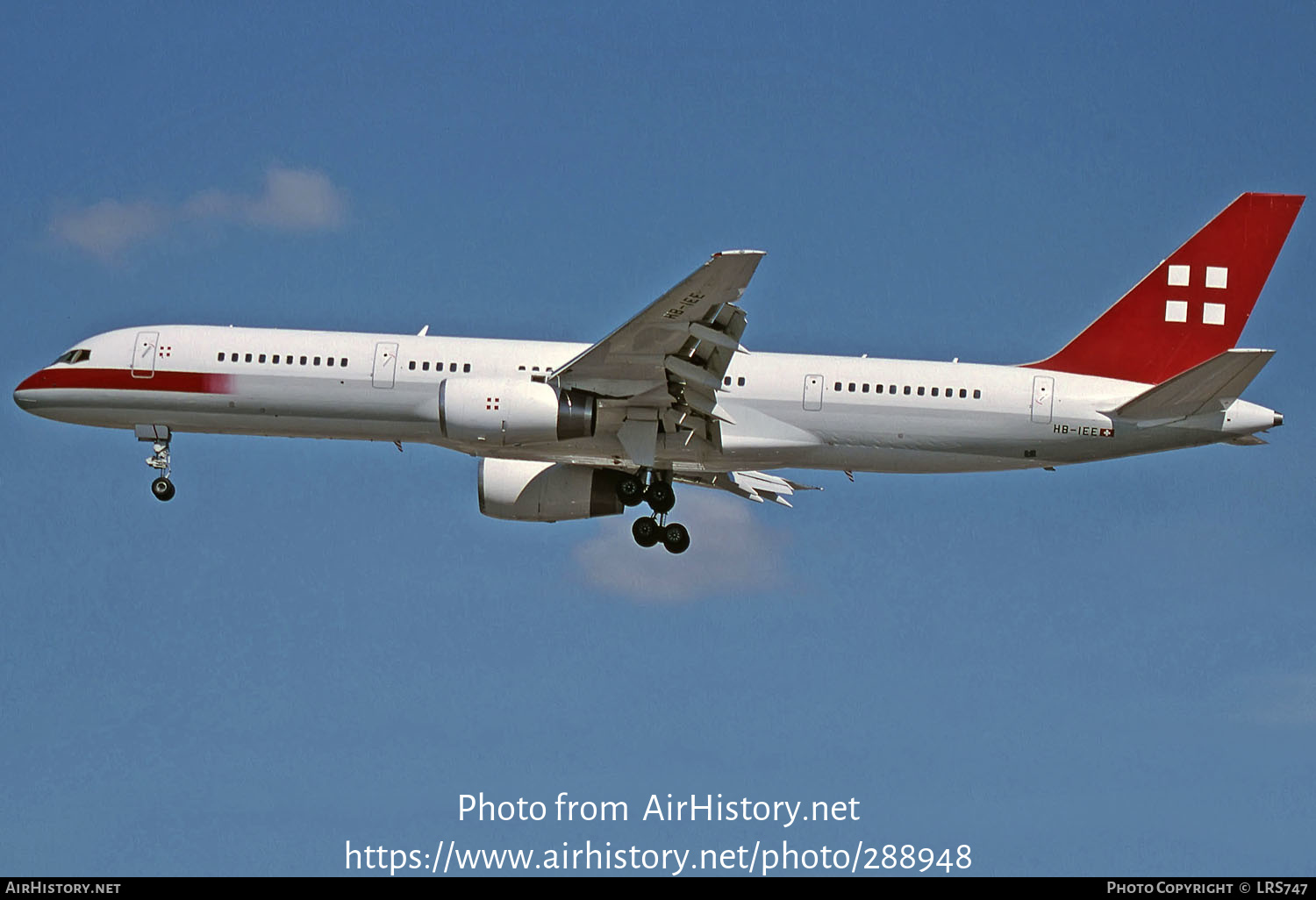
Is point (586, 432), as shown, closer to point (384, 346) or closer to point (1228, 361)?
point (384, 346)

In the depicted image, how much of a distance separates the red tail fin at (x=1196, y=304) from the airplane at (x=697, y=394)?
0.15 ft

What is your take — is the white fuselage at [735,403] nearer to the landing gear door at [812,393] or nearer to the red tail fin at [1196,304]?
the landing gear door at [812,393]

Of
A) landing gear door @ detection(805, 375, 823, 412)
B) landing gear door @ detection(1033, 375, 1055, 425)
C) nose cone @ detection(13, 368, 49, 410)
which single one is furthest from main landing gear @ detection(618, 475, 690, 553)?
nose cone @ detection(13, 368, 49, 410)

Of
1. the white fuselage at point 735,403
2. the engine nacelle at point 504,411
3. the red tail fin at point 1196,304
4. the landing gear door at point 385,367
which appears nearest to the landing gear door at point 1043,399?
the white fuselage at point 735,403

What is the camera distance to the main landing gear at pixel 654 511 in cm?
4422

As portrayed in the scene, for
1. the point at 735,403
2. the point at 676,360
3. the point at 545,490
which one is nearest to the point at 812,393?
the point at 735,403

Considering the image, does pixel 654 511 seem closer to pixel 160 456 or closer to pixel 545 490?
pixel 545 490

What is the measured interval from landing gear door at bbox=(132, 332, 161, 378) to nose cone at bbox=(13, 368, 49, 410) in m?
2.67

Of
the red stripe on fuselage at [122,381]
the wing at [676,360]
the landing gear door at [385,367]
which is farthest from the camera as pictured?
the red stripe on fuselage at [122,381]

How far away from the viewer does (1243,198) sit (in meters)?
43.5

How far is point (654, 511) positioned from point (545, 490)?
3337 millimetres

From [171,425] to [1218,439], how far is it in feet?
84.6

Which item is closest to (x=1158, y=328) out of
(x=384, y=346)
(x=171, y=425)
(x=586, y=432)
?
(x=586, y=432)

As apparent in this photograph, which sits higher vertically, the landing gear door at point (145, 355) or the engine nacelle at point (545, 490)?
the landing gear door at point (145, 355)
